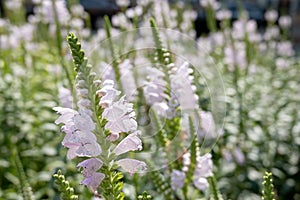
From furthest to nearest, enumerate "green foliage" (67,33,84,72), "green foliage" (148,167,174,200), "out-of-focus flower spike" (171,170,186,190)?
1. "out-of-focus flower spike" (171,170,186,190)
2. "green foliage" (148,167,174,200)
3. "green foliage" (67,33,84,72)

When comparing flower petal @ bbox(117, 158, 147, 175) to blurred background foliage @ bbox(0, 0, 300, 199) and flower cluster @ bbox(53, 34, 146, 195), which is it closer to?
flower cluster @ bbox(53, 34, 146, 195)

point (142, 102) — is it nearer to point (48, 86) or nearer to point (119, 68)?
point (119, 68)

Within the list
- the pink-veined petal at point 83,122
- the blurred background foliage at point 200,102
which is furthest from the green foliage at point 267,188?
the blurred background foliage at point 200,102

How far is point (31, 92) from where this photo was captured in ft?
14.6

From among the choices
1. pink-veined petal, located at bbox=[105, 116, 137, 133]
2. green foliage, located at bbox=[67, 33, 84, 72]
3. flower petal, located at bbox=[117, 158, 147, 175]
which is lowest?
flower petal, located at bbox=[117, 158, 147, 175]

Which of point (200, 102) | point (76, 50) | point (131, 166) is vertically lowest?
point (131, 166)

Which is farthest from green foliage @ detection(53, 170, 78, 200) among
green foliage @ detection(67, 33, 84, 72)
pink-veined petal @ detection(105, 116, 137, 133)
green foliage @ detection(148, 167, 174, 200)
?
green foliage @ detection(148, 167, 174, 200)

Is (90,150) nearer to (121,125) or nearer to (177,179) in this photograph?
(121,125)

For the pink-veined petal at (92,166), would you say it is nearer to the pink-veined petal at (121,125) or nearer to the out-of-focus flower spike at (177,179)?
the pink-veined petal at (121,125)

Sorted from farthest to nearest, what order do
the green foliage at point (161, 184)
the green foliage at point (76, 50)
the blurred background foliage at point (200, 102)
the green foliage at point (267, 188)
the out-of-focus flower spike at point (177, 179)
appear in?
the blurred background foliage at point (200, 102) → the out-of-focus flower spike at point (177, 179) → the green foliage at point (161, 184) → the green foliage at point (267, 188) → the green foliage at point (76, 50)

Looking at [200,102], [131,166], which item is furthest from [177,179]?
[200,102]

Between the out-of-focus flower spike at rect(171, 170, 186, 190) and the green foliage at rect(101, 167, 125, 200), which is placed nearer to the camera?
the green foliage at rect(101, 167, 125, 200)

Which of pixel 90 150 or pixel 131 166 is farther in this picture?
pixel 131 166

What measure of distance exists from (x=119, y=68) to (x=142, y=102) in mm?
589
